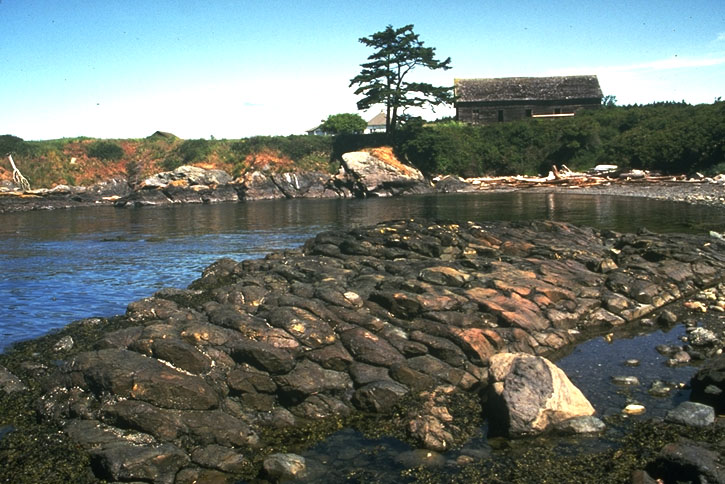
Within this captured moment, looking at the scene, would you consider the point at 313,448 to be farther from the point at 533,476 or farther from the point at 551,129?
the point at 551,129

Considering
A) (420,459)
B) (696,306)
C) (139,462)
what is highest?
(696,306)

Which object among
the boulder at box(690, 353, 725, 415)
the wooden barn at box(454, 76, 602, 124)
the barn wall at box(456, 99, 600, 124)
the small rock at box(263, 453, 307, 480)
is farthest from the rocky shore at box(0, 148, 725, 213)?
the small rock at box(263, 453, 307, 480)

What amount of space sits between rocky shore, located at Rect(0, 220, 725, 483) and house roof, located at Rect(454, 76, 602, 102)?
244 ft

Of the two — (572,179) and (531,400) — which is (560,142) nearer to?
(572,179)

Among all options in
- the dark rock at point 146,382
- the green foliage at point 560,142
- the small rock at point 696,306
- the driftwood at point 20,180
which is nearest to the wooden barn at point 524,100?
the green foliage at point 560,142

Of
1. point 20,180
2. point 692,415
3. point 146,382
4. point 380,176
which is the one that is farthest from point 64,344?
point 20,180

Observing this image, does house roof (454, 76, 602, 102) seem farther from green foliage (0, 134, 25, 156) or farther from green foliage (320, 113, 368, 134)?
green foliage (0, 134, 25, 156)

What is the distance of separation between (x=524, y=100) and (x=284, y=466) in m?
87.2

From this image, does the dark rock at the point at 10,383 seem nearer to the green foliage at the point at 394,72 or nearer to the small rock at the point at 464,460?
the small rock at the point at 464,460

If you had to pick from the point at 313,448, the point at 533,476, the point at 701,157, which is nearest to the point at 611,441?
the point at 533,476

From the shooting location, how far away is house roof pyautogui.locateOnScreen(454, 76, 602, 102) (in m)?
88.8

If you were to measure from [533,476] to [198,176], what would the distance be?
70907 mm

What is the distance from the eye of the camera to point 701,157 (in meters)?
60.5

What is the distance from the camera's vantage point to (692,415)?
996 cm
